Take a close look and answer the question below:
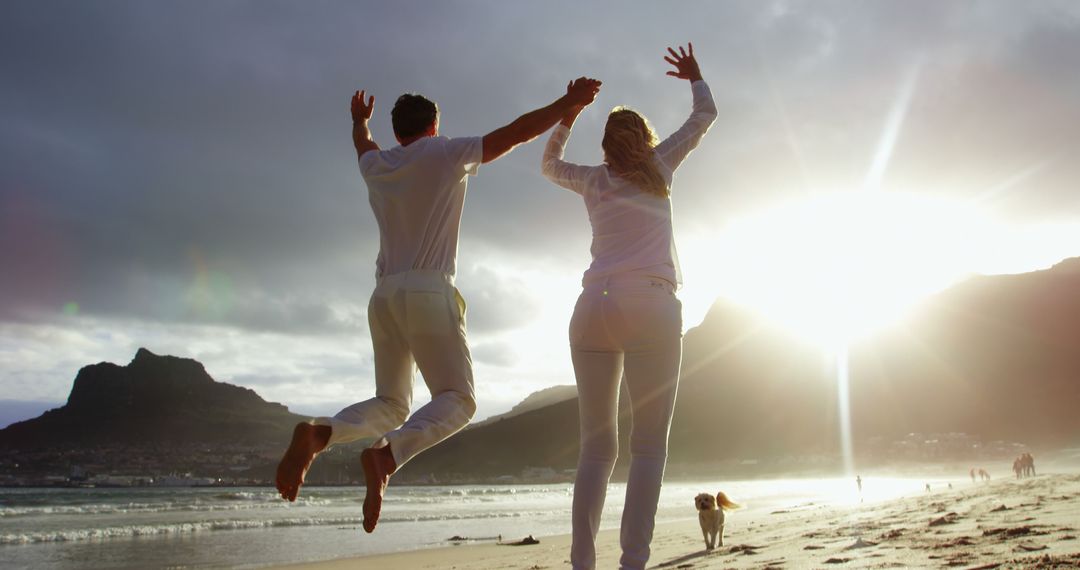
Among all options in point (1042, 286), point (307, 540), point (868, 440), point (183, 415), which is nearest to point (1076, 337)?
point (1042, 286)

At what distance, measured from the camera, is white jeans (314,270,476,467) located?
3045 millimetres

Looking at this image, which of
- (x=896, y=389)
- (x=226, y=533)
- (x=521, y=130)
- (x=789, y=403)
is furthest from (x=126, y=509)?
(x=896, y=389)

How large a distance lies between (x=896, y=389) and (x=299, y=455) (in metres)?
103

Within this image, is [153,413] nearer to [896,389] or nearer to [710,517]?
[896,389]

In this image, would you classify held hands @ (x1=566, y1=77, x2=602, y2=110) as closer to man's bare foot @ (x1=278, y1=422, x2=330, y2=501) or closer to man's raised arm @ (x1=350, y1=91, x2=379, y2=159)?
man's raised arm @ (x1=350, y1=91, x2=379, y2=159)

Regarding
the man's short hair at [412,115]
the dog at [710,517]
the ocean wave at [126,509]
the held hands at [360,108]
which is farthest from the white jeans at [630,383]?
the ocean wave at [126,509]

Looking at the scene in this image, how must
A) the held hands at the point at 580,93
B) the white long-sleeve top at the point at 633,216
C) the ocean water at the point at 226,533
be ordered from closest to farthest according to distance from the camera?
1. the white long-sleeve top at the point at 633,216
2. the held hands at the point at 580,93
3. the ocean water at the point at 226,533

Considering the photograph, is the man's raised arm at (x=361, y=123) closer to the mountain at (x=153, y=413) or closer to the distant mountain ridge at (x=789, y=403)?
the distant mountain ridge at (x=789, y=403)

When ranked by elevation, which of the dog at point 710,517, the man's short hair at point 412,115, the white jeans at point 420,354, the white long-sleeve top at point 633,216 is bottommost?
the dog at point 710,517

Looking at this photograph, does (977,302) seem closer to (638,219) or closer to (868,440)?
(868,440)

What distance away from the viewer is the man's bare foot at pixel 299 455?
2680 millimetres

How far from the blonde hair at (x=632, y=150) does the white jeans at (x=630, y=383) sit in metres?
0.50

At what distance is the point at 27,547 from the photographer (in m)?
16.0

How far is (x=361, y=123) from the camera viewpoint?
398cm
